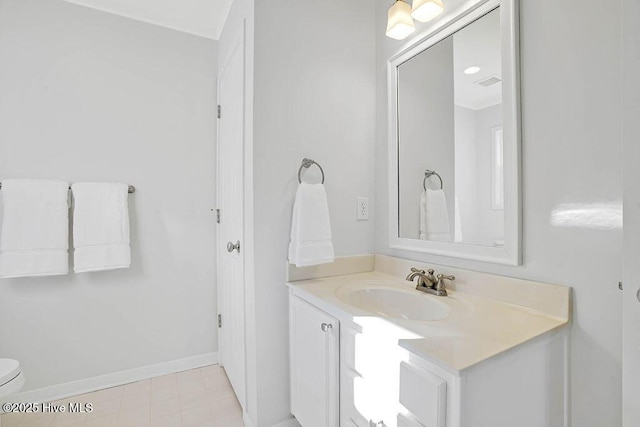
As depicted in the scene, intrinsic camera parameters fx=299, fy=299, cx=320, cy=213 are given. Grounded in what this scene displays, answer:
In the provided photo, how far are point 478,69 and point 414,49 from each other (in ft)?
1.29

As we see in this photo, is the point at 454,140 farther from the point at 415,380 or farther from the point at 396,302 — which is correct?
the point at 415,380

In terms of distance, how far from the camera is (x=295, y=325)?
55.6 inches

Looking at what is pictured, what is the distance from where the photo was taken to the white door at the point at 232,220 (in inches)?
64.6

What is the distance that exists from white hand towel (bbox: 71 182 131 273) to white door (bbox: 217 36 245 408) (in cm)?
61

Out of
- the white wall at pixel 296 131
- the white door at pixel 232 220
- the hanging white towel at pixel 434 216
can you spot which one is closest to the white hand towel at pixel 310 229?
the white wall at pixel 296 131

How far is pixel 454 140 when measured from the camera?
135cm

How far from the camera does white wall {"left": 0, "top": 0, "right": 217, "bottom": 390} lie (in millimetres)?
1768

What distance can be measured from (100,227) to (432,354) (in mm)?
2015

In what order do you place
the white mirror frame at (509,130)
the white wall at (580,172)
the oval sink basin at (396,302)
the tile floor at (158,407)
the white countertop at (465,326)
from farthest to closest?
1. the tile floor at (158,407)
2. the oval sink basin at (396,302)
3. the white mirror frame at (509,130)
4. the white wall at (580,172)
5. the white countertop at (465,326)

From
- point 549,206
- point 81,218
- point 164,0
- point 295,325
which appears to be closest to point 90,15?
point 164,0

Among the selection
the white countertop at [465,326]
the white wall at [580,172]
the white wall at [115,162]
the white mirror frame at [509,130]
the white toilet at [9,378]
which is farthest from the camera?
the white wall at [115,162]

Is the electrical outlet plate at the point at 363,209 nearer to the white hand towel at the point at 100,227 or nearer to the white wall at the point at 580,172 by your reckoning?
the white wall at the point at 580,172

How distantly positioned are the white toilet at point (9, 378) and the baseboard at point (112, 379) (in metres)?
0.52

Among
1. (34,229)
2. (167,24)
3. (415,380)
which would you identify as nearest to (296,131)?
(415,380)
